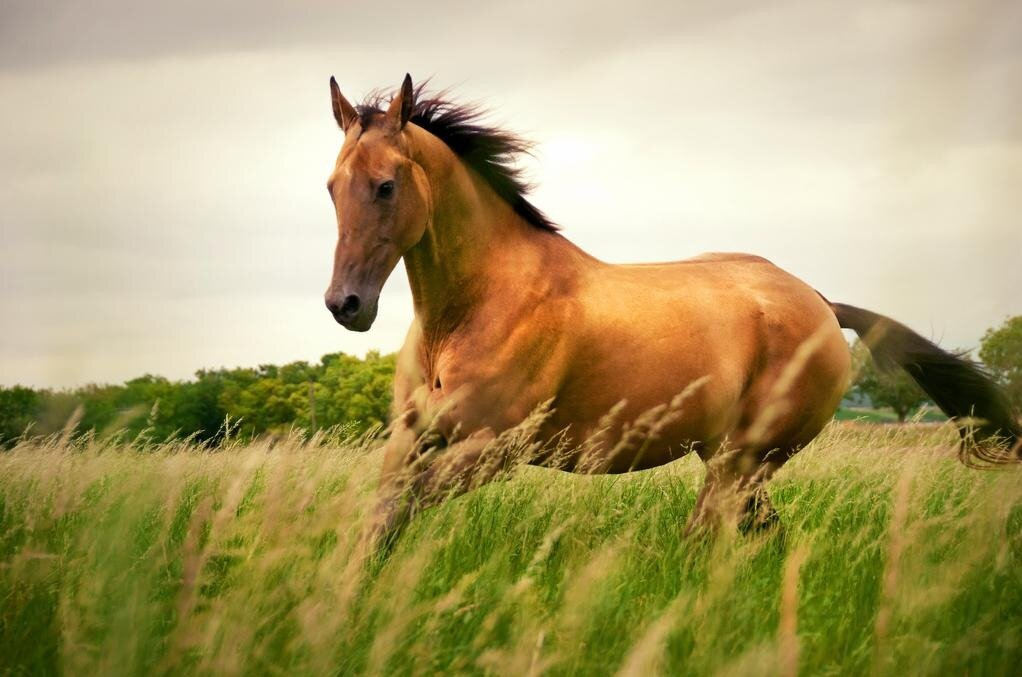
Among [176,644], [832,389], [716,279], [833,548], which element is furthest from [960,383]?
[176,644]

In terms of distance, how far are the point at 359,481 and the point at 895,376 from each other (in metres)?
4.92

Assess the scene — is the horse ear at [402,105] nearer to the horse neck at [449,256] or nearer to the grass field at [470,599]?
the horse neck at [449,256]

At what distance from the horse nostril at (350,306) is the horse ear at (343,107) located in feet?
3.95

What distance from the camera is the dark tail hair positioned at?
22.4ft

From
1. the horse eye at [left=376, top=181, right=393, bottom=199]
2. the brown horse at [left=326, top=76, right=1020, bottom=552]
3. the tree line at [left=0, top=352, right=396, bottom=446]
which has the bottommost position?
the tree line at [left=0, top=352, right=396, bottom=446]

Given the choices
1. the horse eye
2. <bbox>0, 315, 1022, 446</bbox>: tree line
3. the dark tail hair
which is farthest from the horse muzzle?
<bbox>0, 315, 1022, 446</bbox>: tree line

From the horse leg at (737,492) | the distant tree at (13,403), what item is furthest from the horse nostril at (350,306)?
the distant tree at (13,403)

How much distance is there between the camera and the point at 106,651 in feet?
8.84

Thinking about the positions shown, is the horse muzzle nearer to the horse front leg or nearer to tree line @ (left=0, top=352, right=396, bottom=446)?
the horse front leg

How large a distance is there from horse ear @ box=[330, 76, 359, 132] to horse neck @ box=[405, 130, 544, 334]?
0.42 metres

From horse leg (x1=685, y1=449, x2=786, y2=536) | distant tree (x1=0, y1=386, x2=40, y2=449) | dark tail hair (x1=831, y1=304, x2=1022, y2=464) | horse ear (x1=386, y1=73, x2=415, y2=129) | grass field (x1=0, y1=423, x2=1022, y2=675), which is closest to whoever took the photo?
grass field (x1=0, y1=423, x2=1022, y2=675)

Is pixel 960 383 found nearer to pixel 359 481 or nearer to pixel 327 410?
pixel 359 481

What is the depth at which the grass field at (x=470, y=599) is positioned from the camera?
2.73m

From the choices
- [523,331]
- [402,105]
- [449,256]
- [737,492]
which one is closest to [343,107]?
[402,105]
